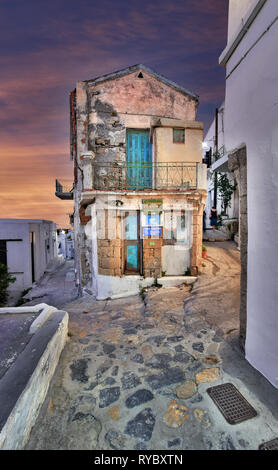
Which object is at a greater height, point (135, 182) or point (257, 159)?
point (135, 182)

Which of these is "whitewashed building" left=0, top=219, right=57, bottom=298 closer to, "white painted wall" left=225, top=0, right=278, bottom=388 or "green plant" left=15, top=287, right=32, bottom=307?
"green plant" left=15, top=287, right=32, bottom=307

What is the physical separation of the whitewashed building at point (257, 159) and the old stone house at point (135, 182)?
4.69 metres

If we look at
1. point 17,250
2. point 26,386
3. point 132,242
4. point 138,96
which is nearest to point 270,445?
point 26,386

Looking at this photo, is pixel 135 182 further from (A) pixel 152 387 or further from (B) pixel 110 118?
(A) pixel 152 387

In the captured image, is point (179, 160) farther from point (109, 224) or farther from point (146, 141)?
point (109, 224)

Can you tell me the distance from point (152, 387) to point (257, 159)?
399 centimetres

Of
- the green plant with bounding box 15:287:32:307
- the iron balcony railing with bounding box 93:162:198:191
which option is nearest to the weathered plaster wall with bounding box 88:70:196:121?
the iron balcony railing with bounding box 93:162:198:191

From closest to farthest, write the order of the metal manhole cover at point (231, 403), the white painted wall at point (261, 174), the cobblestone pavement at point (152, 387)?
the cobblestone pavement at point (152, 387) → the metal manhole cover at point (231, 403) → the white painted wall at point (261, 174)

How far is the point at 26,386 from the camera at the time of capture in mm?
2570

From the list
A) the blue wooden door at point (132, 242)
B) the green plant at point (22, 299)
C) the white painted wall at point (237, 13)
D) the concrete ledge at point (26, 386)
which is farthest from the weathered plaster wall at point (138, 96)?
the green plant at point (22, 299)

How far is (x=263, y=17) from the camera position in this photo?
10.3ft

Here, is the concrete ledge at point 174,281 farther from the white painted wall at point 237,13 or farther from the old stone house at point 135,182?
the white painted wall at point 237,13

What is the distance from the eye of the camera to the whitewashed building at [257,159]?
3068 millimetres

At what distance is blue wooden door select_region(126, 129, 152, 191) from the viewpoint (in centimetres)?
981
